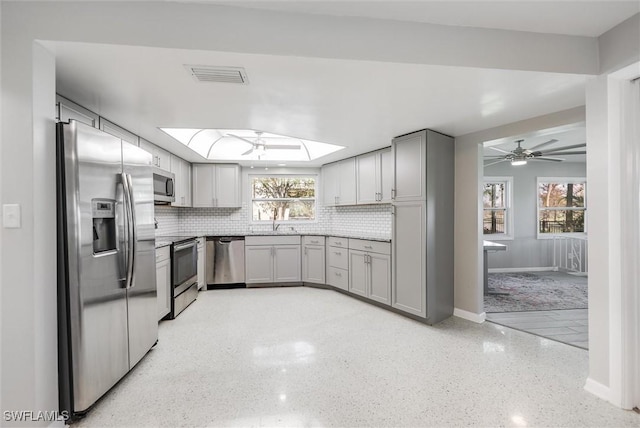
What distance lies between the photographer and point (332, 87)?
7.14 feet

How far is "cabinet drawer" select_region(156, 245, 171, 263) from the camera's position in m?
3.17

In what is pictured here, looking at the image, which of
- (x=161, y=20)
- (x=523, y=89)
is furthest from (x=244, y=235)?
(x=523, y=89)

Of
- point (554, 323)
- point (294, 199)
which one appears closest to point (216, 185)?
point (294, 199)

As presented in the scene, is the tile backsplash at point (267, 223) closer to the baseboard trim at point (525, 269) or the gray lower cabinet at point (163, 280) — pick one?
the gray lower cabinet at point (163, 280)

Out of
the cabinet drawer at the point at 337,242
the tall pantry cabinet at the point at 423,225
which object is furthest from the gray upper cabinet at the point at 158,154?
the tall pantry cabinet at the point at 423,225

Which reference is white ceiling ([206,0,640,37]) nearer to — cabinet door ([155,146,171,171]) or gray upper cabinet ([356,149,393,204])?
gray upper cabinet ([356,149,393,204])

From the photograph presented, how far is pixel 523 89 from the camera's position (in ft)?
7.23

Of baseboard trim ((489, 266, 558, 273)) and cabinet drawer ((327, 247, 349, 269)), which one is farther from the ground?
cabinet drawer ((327, 247, 349, 269))

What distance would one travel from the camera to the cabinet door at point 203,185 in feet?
16.7

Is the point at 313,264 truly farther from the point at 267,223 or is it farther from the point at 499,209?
the point at 499,209

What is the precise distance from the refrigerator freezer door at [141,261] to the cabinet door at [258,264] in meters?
2.35

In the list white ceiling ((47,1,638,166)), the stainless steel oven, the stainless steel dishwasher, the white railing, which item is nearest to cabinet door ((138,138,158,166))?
white ceiling ((47,1,638,166))

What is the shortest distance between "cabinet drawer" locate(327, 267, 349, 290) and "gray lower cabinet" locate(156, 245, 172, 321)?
2384 millimetres

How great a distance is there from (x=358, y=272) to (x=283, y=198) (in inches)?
87.5
